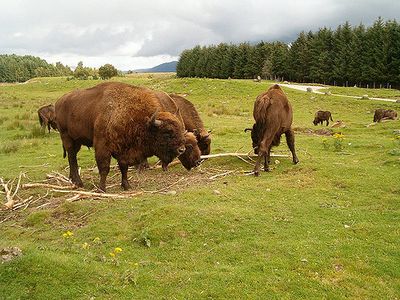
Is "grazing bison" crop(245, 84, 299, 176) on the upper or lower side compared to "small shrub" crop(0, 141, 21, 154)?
upper

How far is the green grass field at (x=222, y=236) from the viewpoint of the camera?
5.65 m

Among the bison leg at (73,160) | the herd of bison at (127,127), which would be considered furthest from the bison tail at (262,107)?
the bison leg at (73,160)

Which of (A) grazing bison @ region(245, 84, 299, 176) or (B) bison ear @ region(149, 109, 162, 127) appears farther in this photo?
(A) grazing bison @ region(245, 84, 299, 176)

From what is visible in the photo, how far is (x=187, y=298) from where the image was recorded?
5.43m

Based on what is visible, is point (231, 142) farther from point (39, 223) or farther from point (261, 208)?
point (39, 223)

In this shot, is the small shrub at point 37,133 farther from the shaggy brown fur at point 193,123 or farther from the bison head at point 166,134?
the bison head at point 166,134

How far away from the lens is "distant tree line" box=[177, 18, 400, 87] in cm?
5625

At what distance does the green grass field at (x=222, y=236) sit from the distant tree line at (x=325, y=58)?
48.4 m

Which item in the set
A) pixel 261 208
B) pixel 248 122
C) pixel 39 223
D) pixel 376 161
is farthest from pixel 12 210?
pixel 248 122

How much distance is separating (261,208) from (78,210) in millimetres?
3696

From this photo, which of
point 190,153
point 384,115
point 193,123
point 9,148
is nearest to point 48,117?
point 9,148

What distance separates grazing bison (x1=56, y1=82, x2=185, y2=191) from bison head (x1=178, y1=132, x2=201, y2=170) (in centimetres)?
120

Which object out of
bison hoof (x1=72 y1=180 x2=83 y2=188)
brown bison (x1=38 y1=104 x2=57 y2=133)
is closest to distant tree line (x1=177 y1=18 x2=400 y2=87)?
brown bison (x1=38 y1=104 x2=57 y2=133)

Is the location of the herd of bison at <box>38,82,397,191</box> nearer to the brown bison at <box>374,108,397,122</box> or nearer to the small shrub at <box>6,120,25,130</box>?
the small shrub at <box>6,120,25,130</box>
